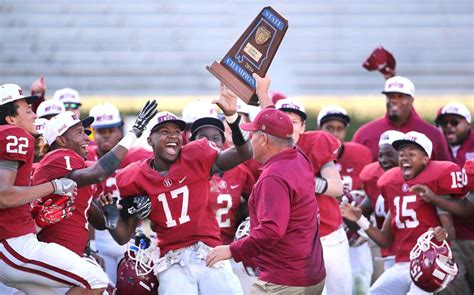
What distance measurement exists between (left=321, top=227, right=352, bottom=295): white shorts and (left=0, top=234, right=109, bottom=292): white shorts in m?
1.98

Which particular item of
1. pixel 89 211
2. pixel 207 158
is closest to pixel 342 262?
pixel 207 158

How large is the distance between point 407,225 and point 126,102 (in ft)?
28.7

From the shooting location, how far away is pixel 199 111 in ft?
27.8

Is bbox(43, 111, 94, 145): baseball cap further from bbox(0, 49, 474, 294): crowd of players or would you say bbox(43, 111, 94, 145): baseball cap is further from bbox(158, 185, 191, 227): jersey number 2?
bbox(158, 185, 191, 227): jersey number 2

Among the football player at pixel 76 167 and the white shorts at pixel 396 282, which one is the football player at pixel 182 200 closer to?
the football player at pixel 76 167

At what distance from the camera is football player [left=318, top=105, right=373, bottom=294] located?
911 centimetres

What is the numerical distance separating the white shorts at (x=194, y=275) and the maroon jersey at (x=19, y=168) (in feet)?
3.41

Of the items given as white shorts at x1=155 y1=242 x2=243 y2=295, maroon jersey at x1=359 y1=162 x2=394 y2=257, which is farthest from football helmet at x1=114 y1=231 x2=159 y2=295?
maroon jersey at x1=359 y1=162 x2=394 y2=257

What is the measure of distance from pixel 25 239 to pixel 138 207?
0.89 metres

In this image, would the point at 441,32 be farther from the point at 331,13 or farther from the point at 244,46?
the point at 244,46

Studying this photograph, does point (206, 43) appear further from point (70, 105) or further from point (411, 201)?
point (411, 201)

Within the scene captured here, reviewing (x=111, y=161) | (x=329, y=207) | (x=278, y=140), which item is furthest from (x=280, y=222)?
(x=329, y=207)

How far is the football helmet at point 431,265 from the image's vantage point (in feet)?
24.0

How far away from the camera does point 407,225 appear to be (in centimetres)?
786
